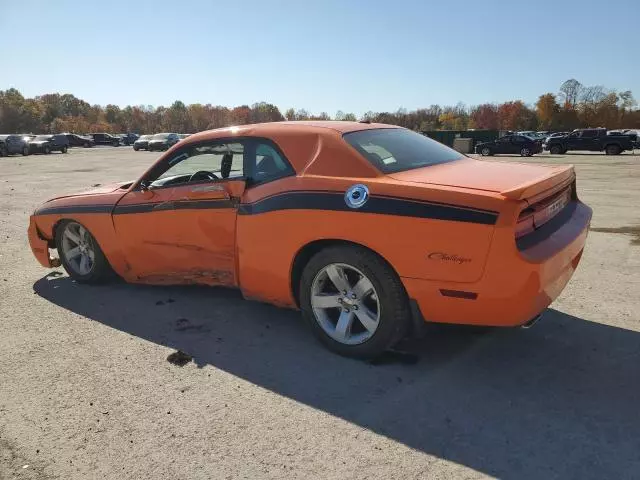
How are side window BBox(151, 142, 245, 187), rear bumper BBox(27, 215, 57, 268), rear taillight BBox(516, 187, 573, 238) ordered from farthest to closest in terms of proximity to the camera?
rear bumper BBox(27, 215, 57, 268) → side window BBox(151, 142, 245, 187) → rear taillight BBox(516, 187, 573, 238)

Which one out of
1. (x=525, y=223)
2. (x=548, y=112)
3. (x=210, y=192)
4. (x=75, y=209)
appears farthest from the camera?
(x=548, y=112)

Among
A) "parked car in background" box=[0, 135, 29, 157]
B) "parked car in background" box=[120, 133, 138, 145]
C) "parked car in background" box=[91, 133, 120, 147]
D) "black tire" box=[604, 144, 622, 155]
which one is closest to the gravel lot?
"black tire" box=[604, 144, 622, 155]

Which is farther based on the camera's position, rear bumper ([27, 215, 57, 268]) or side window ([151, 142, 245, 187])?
rear bumper ([27, 215, 57, 268])

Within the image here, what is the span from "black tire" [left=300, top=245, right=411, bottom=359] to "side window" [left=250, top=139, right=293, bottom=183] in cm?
70

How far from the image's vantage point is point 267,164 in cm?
394

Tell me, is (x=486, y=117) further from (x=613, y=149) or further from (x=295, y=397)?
(x=295, y=397)

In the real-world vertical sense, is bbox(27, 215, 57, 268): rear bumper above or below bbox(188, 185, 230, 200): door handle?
below

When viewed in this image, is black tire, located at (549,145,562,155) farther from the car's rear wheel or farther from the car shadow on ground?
the car shadow on ground

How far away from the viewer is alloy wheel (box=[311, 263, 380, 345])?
3.44 meters

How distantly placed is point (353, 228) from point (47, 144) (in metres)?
44.5

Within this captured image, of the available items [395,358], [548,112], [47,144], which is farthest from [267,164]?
[548,112]

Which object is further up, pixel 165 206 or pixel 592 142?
pixel 165 206

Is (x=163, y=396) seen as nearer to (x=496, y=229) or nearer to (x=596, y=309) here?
(x=496, y=229)

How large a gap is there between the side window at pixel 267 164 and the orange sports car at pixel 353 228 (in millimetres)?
11
